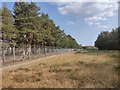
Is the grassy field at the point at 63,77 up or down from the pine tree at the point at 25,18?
down

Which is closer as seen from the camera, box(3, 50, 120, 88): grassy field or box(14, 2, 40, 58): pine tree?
box(3, 50, 120, 88): grassy field

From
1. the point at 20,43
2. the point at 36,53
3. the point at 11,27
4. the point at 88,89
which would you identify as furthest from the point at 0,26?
the point at 36,53

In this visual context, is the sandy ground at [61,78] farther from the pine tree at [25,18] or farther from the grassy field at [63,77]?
the pine tree at [25,18]

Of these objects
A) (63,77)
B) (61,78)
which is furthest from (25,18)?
(61,78)

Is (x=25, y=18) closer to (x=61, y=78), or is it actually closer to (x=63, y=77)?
(x=63, y=77)

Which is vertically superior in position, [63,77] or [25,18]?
[25,18]

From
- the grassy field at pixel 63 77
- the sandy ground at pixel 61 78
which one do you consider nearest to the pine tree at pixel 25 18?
the grassy field at pixel 63 77

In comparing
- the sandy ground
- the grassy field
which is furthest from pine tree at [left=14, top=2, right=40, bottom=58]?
the sandy ground

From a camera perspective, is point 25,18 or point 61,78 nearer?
point 61,78

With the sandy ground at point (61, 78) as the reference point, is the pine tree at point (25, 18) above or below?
above

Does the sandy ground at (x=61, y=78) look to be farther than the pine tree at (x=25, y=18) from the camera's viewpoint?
No

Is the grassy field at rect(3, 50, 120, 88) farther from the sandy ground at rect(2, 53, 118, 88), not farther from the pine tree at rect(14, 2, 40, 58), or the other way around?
the pine tree at rect(14, 2, 40, 58)

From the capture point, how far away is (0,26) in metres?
24.6

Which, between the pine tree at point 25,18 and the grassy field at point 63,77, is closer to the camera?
the grassy field at point 63,77
